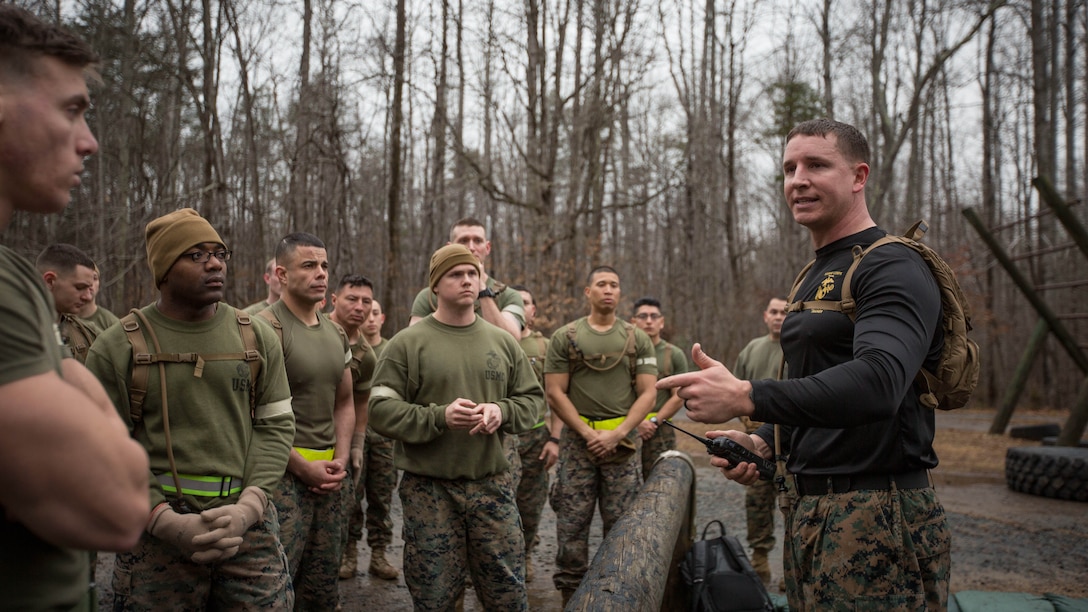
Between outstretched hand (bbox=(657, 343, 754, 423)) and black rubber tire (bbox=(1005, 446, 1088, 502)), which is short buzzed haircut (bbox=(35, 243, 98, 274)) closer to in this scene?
outstretched hand (bbox=(657, 343, 754, 423))

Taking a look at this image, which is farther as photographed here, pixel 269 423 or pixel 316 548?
pixel 316 548

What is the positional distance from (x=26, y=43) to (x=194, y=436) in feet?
6.82

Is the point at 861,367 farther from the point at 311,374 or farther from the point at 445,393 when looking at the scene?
the point at 311,374

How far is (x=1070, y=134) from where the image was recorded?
21.9 metres

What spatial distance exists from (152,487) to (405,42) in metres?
14.6

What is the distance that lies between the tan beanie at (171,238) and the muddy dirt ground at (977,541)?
3.31m

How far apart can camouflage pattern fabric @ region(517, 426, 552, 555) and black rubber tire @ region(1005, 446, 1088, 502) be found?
6576 millimetres

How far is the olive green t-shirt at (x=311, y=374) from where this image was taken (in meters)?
4.38

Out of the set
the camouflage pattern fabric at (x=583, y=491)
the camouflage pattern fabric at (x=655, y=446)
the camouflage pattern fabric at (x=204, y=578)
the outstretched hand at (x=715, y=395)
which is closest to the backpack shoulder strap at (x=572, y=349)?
the camouflage pattern fabric at (x=583, y=491)

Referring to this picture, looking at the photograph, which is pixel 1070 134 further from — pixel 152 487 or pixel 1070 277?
pixel 152 487

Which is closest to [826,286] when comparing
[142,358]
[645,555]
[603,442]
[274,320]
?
[645,555]

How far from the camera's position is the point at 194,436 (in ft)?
10.1

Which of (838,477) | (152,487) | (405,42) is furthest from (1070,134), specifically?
(152,487)

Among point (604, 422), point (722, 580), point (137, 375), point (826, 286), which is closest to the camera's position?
point (826, 286)
